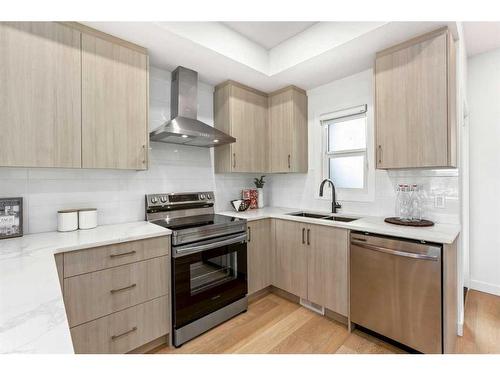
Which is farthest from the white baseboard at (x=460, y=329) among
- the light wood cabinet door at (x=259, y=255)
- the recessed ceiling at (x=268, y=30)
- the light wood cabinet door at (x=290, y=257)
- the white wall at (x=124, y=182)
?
the recessed ceiling at (x=268, y=30)

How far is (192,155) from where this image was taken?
2666mm

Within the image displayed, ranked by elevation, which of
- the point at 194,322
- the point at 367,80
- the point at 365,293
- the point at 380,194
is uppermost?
the point at 367,80

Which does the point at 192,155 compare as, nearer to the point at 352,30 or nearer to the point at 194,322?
the point at 194,322

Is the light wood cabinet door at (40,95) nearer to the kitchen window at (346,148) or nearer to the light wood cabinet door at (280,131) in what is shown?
the light wood cabinet door at (280,131)

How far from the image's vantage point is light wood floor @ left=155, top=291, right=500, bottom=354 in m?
1.79

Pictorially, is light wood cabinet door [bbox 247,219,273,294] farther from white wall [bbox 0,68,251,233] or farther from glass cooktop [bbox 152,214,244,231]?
white wall [bbox 0,68,251,233]

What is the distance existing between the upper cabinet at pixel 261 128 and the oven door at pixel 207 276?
3.03 feet

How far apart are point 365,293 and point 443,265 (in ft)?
1.97

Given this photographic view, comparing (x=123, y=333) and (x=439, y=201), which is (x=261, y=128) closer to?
(x=439, y=201)

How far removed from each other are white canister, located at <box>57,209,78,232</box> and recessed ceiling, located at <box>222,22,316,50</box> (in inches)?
80.7

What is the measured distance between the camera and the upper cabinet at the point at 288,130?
2.81m

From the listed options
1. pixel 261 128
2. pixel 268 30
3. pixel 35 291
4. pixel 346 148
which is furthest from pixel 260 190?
pixel 35 291
